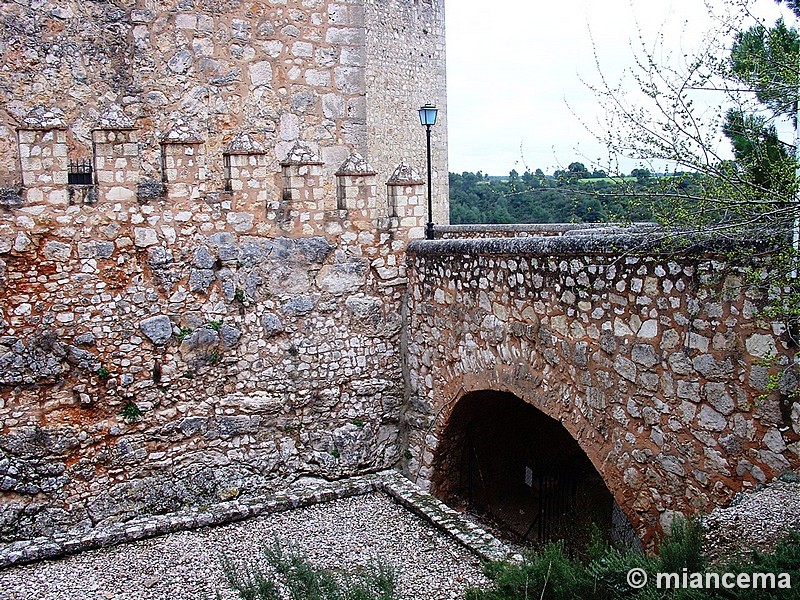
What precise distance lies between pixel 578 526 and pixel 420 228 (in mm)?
3287

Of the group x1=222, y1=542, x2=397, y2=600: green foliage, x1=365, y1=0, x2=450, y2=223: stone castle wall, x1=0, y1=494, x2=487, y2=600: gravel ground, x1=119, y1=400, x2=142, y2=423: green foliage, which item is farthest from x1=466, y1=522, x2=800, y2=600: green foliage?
x1=365, y1=0, x2=450, y2=223: stone castle wall

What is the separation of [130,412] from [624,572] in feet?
13.9

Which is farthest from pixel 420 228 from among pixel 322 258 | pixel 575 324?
pixel 575 324

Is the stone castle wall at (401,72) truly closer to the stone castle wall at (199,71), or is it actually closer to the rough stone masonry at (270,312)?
the stone castle wall at (199,71)

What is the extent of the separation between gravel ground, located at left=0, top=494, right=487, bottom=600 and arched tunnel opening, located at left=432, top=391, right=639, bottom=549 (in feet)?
5.12

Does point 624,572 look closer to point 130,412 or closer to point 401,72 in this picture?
point 130,412

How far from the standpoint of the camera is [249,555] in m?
4.93

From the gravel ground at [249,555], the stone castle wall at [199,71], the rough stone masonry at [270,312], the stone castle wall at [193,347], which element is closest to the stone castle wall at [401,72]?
the stone castle wall at [199,71]

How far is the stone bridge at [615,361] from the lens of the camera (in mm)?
4180

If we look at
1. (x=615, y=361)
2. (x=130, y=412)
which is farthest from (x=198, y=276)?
(x=615, y=361)

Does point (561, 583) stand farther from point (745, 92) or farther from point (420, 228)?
point (420, 228)

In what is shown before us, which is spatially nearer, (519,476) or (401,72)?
(519,476)

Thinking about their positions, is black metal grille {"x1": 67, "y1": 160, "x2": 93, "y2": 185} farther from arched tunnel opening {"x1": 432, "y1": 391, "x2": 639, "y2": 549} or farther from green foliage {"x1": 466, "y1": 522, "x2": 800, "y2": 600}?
green foliage {"x1": 466, "y1": 522, "x2": 800, "y2": 600}

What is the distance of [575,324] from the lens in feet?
17.4
